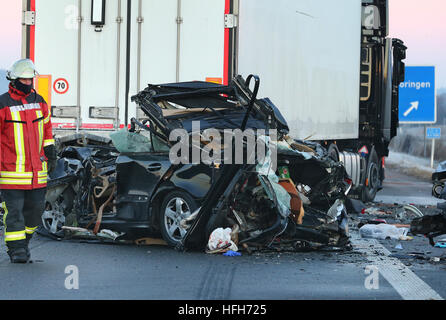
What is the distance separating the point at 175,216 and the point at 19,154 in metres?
1.79

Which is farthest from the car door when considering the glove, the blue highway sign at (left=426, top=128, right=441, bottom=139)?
the blue highway sign at (left=426, top=128, right=441, bottom=139)

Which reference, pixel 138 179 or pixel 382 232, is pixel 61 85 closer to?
pixel 138 179

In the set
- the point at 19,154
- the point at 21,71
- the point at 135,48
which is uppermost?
the point at 135,48

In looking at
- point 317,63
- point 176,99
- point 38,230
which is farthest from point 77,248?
point 317,63

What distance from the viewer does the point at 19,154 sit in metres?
8.43

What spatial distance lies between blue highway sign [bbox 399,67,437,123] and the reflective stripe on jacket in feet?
74.4

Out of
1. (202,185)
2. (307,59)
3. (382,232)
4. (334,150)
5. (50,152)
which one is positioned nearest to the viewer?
(50,152)

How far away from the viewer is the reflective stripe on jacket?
27.5 feet

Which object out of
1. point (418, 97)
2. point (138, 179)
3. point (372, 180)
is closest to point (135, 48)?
point (138, 179)

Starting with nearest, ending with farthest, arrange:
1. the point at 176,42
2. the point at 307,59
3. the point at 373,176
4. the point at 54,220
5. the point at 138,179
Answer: the point at 138,179
the point at 54,220
the point at 176,42
the point at 307,59
the point at 373,176

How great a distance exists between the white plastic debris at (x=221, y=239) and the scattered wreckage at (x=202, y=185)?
0.05 metres

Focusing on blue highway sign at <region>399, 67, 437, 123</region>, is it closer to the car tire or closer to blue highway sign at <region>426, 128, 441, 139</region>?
blue highway sign at <region>426, 128, 441, 139</region>

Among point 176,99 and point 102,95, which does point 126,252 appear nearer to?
point 176,99

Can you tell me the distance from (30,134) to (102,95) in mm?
3894
